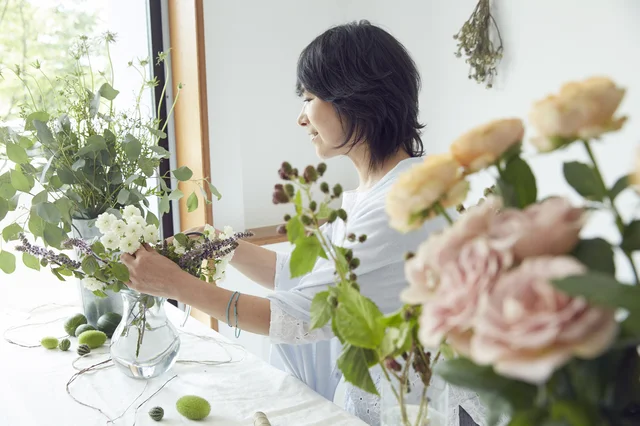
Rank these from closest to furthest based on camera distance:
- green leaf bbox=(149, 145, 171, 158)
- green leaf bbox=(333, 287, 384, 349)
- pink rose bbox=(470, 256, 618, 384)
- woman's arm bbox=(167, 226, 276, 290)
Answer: pink rose bbox=(470, 256, 618, 384), green leaf bbox=(333, 287, 384, 349), green leaf bbox=(149, 145, 171, 158), woman's arm bbox=(167, 226, 276, 290)

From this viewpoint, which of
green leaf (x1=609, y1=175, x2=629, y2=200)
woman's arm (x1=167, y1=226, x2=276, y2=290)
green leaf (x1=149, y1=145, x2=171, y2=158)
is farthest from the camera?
A: woman's arm (x1=167, y1=226, x2=276, y2=290)

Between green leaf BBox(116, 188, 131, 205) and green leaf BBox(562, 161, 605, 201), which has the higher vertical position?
green leaf BBox(562, 161, 605, 201)

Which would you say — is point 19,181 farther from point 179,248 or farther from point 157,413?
point 157,413

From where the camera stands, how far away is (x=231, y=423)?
3.37 feet

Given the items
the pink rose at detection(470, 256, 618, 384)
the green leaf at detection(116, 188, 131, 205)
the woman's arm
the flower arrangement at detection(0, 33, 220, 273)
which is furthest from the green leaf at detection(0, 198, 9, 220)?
the pink rose at detection(470, 256, 618, 384)

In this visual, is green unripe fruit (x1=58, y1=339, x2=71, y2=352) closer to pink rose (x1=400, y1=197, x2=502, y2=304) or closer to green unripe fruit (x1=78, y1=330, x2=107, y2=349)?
green unripe fruit (x1=78, y1=330, x2=107, y2=349)

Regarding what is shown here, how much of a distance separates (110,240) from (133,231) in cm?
4

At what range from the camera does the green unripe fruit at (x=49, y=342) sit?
1350 mm

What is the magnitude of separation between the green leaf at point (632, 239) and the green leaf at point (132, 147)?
41.6 inches

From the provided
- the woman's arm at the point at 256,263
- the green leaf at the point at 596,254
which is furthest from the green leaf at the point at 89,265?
the green leaf at the point at 596,254

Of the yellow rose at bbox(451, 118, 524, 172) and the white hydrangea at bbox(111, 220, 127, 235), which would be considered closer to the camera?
the yellow rose at bbox(451, 118, 524, 172)

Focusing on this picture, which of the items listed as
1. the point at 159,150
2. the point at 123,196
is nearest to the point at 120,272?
the point at 123,196

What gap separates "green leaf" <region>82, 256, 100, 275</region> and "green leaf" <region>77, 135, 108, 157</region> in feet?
0.81

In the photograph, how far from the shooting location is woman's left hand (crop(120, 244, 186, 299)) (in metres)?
1.10
